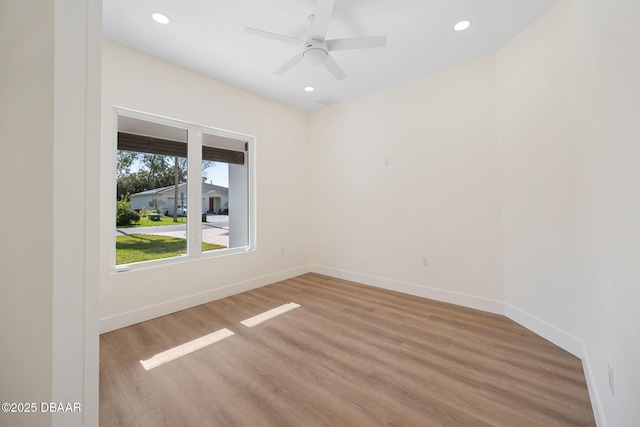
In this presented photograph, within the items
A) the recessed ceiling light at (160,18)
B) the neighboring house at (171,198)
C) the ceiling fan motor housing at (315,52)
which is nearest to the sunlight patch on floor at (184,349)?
the neighboring house at (171,198)

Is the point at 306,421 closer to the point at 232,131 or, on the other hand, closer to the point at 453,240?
the point at 453,240

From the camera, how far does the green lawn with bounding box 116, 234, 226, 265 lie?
2666mm

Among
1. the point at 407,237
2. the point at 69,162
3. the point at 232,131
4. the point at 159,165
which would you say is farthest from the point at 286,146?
the point at 69,162

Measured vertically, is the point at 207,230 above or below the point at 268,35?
below

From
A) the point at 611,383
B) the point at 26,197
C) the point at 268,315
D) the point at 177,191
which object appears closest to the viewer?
the point at 26,197

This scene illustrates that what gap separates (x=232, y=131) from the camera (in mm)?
3518

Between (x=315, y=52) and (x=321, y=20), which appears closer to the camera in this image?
(x=321, y=20)

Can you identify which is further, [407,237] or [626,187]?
[407,237]

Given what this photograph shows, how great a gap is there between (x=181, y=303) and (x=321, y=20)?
3289 mm

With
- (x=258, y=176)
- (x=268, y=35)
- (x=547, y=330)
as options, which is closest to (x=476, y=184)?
(x=547, y=330)

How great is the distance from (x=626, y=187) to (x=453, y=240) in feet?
7.20

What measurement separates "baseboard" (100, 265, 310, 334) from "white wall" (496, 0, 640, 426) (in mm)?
3208

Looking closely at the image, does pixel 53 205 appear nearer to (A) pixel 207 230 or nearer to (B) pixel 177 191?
(B) pixel 177 191

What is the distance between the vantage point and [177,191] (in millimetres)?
3100
